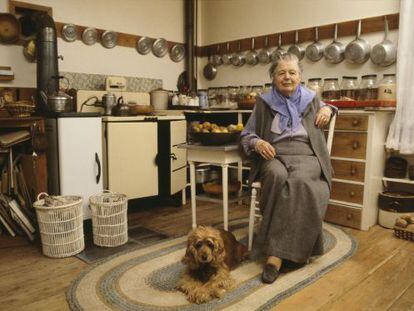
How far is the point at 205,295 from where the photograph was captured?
5.52 feet

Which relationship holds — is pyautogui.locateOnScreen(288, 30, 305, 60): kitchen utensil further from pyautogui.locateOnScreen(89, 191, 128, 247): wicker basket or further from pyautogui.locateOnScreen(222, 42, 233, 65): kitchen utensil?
pyautogui.locateOnScreen(89, 191, 128, 247): wicker basket

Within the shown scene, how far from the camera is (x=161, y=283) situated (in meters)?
1.86

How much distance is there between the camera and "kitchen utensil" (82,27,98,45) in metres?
3.58

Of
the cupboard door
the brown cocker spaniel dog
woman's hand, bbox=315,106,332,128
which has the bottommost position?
the brown cocker spaniel dog

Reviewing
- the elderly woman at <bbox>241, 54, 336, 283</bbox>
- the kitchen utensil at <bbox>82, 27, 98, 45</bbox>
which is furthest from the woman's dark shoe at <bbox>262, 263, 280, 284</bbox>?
the kitchen utensil at <bbox>82, 27, 98, 45</bbox>

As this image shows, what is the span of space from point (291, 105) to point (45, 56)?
6.36 feet

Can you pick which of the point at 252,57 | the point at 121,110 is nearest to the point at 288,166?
the point at 121,110

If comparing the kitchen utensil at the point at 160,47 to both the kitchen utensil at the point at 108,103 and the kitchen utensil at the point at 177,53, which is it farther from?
the kitchen utensil at the point at 108,103

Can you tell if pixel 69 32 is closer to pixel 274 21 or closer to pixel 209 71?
pixel 209 71

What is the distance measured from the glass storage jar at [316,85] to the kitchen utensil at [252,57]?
80 centimetres

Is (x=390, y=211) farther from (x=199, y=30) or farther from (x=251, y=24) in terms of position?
(x=199, y=30)

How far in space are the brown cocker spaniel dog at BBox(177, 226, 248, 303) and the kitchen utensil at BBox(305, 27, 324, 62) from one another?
7.58 feet

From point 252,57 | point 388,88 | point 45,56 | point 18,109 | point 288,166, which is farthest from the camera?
point 252,57

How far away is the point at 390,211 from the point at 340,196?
0.36 metres
